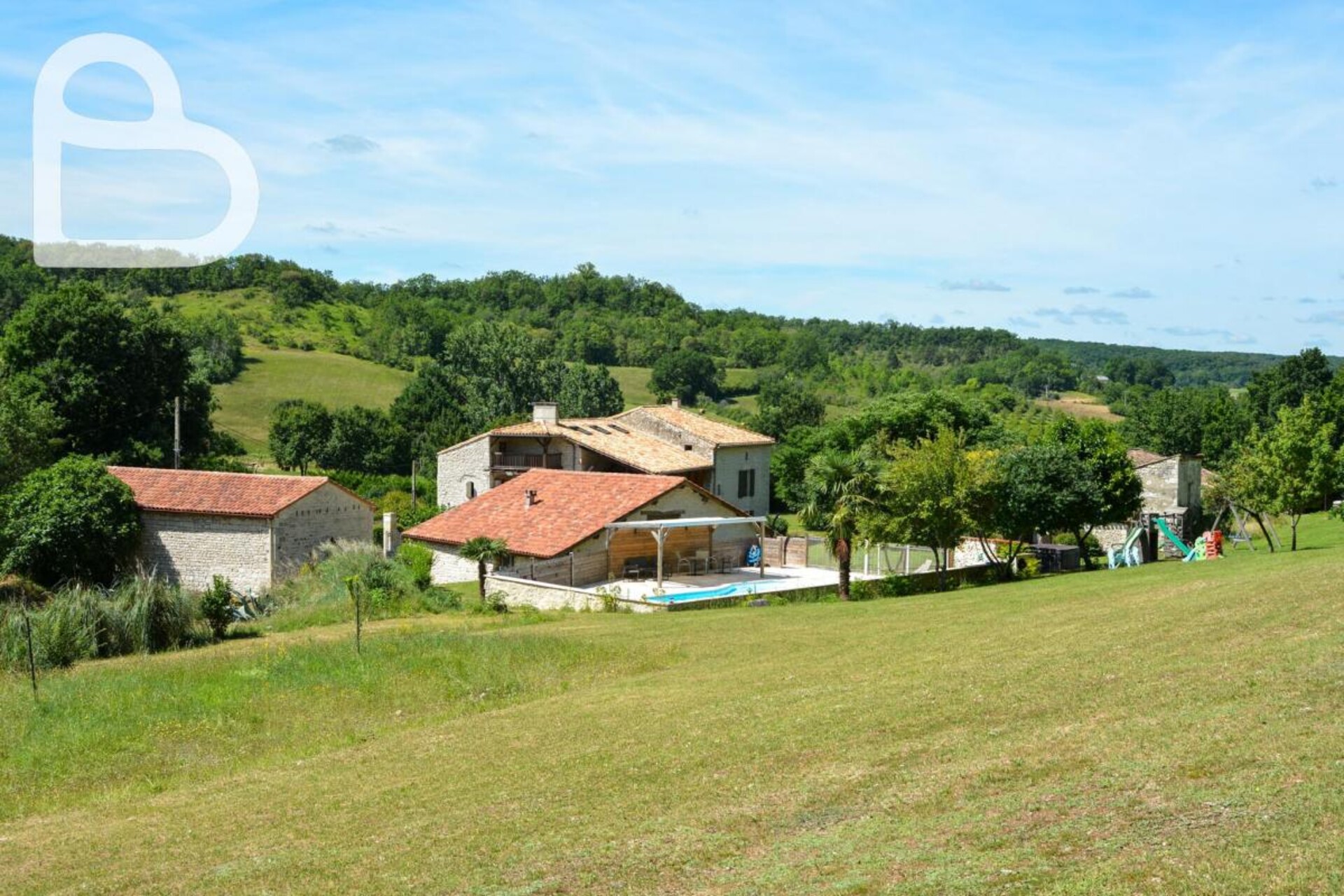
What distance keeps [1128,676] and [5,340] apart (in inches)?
2327

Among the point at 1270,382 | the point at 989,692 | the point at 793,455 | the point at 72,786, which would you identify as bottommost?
the point at 72,786

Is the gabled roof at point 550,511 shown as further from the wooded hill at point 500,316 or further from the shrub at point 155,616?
the wooded hill at point 500,316

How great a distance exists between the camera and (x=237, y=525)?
38.7 meters

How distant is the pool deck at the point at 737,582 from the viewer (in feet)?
112

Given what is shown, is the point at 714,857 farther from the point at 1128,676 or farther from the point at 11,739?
the point at 11,739

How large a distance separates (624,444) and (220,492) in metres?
19.8

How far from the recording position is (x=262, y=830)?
37.8ft

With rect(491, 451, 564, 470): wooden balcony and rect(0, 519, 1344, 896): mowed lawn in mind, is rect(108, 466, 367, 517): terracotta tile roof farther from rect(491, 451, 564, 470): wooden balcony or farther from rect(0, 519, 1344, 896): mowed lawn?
rect(0, 519, 1344, 896): mowed lawn

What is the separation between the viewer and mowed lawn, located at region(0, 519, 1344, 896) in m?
9.08

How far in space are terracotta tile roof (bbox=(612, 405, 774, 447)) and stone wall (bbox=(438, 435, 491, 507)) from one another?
7.80 m

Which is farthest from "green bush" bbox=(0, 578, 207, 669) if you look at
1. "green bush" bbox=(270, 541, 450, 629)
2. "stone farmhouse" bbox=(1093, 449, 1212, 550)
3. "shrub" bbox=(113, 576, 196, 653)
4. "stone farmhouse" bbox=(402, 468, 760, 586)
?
"stone farmhouse" bbox=(1093, 449, 1212, 550)

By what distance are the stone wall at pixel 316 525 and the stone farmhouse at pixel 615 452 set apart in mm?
10445

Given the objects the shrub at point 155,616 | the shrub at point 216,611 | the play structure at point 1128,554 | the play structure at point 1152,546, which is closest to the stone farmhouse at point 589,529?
the shrub at point 216,611

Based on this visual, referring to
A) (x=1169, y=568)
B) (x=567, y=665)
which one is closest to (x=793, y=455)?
(x=1169, y=568)
